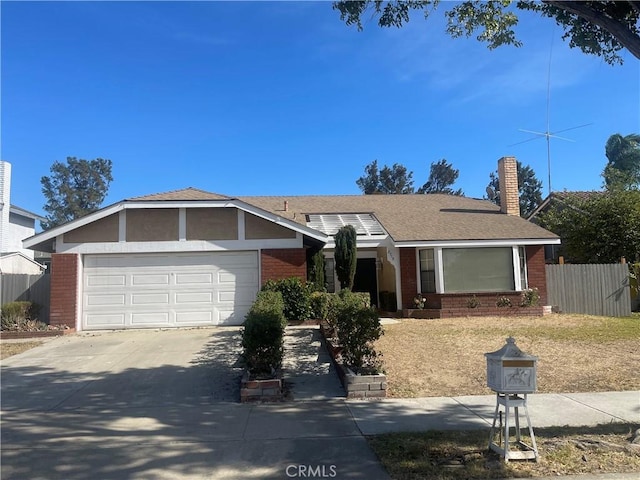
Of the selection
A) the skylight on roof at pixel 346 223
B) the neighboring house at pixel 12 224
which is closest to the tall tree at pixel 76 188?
the neighboring house at pixel 12 224

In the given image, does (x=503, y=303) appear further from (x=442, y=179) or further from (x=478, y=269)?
(x=442, y=179)

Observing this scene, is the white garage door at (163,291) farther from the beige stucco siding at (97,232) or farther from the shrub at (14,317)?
the shrub at (14,317)

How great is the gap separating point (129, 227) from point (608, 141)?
134 feet

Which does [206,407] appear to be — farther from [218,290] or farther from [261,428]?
[218,290]

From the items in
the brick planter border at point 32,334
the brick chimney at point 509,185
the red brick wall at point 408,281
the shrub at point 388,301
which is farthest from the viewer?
the brick chimney at point 509,185

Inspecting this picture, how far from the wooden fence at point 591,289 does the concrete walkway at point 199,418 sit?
1095 centimetres

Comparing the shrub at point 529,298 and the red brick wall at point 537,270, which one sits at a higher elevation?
the red brick wall at point 537,270

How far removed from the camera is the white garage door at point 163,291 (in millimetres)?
13445

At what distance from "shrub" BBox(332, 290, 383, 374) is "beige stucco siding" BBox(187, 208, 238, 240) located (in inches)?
276

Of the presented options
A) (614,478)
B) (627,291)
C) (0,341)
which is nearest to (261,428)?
(614,478)

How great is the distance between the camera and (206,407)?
6449 mm

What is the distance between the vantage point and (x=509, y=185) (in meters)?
19.8

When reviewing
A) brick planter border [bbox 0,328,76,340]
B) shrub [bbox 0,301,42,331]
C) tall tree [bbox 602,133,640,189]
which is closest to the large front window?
brick planter border [bbox 0,328,76,340]

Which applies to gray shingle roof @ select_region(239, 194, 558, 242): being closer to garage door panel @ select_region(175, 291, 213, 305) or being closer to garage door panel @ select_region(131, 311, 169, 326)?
garage door panel @ select_region(175, 291, 213, 305)
